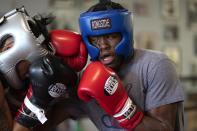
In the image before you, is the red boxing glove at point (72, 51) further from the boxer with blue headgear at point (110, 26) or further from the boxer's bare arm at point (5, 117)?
the boxer's bare arm at point (5, 117)

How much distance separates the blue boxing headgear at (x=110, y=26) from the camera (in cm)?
128

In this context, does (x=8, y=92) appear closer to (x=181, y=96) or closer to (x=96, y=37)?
(x=96, y=37)

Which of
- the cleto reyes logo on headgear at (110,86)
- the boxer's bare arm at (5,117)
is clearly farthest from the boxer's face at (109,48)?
the boxer's bare arm at (5,117)

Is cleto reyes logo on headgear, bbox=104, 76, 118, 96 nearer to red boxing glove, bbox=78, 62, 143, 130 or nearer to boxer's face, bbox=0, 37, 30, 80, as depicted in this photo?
red boxing glove, bbox=78, 62, 143, 130

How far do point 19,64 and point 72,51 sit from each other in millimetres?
186

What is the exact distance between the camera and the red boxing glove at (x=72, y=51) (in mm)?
1363

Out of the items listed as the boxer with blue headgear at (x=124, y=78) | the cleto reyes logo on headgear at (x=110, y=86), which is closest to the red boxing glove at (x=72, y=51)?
the boxer with blue headgear at (x=124, y=78)

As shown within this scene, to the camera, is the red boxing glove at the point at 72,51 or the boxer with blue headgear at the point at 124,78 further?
the red boxing glove at the point at 72,51

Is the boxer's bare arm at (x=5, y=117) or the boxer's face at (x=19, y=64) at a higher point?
the boxer's face at (x=19, y=64)

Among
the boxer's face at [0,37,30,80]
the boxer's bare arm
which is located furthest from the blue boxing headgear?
the boxer's bare arm

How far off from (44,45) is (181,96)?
0.47 m

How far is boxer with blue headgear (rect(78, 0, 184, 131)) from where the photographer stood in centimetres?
122

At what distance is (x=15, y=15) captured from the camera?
4.40ft

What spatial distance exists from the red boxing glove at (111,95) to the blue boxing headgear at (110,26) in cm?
10
